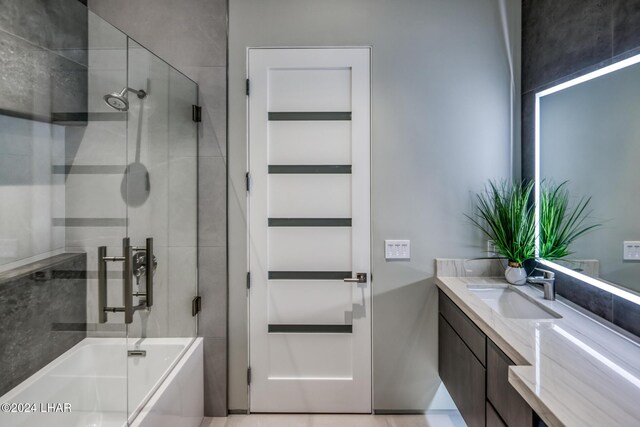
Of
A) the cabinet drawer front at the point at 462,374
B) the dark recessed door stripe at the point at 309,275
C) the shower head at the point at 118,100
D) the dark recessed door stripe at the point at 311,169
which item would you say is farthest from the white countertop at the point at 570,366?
the shower head at the point at 118,100

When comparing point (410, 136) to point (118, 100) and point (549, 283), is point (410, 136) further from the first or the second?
point (118, 100)

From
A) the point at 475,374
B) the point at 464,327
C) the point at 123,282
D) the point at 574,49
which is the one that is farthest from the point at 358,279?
the point at 574,49

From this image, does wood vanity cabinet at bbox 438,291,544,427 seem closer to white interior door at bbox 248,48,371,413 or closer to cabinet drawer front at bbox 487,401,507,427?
cabinet drawer front at bbox 487,401,507,427

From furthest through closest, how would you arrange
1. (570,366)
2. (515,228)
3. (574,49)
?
1. (515,228)
2. (574,49)
3. (570,366)

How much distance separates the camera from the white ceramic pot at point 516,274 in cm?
206

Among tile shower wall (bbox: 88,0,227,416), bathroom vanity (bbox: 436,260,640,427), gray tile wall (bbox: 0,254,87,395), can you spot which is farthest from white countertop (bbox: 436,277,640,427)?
gray tile wall (bbox: 0,254,87,395)

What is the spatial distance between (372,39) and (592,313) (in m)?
1.90

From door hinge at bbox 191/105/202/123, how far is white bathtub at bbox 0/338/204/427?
128 centimetres

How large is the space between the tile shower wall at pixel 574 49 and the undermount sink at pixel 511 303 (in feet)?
0.61

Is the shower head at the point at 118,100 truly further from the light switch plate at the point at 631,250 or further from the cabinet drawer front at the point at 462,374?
the light switch plate at the point at 631,250

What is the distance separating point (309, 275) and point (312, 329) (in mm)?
342

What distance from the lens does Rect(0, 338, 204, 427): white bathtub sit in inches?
50.8

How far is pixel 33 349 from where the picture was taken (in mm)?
1349

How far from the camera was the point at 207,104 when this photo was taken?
2242mm
